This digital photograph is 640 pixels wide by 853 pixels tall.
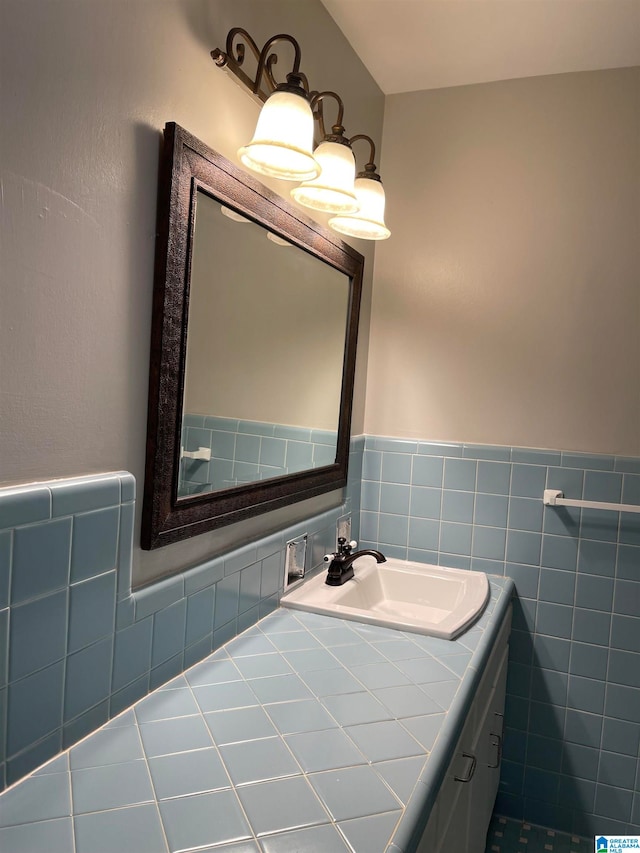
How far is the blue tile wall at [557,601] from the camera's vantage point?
1995mm

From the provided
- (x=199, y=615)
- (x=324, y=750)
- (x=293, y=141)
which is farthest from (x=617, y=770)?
(x=293, y=141)

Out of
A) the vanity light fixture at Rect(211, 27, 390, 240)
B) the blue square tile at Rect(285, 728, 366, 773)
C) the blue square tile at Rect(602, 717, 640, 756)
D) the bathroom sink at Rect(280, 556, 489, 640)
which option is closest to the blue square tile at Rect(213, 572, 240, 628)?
the bathroom sink at Rect(280, 556, 489, 640)

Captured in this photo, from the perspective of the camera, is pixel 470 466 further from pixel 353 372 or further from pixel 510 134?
pixel 510 134

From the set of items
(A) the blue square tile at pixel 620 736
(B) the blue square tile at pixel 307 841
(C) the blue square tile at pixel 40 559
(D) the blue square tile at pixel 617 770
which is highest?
(C) the blue square tile at pixel 40 559

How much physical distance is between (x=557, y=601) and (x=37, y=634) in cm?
169

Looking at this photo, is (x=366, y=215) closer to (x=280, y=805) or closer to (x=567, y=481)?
(x=567, y=481)

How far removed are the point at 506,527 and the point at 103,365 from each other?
1.54 m

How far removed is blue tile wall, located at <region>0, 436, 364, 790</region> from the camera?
85 centimetres

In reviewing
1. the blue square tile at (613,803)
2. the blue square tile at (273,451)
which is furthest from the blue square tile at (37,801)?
the blue square tile at (613,803)

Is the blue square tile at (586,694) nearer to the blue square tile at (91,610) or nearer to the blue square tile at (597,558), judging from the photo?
the blue square tile at (597,558)

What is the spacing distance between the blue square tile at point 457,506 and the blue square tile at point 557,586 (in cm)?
30

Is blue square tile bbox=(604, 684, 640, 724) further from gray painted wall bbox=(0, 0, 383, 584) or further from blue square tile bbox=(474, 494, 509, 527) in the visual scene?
→ gray painted wall bbox=(0, 0, 383, 584)

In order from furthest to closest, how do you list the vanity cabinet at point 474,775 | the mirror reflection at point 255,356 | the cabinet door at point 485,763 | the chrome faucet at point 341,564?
1. the chrome faucet at point 341,564
2. the cabinet door at point 485,763
3. the mirror reflection at point 255,356
4. the vanity cabinet at point 474,775

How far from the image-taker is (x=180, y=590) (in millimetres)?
1209
